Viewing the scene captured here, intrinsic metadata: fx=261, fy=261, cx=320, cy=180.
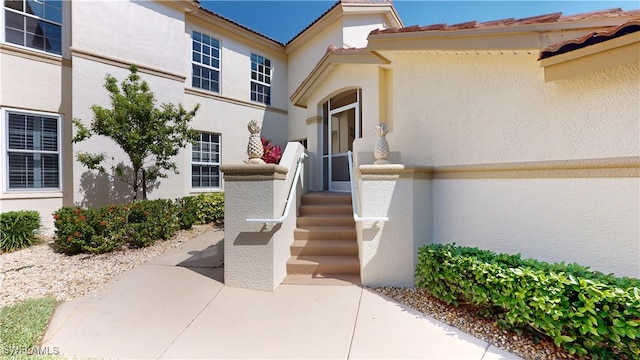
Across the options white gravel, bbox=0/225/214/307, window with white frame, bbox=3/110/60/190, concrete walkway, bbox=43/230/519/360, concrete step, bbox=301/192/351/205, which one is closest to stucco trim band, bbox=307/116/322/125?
concrete step, bbox=301/192/351/205

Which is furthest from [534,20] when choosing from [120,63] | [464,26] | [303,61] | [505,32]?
[120,63]

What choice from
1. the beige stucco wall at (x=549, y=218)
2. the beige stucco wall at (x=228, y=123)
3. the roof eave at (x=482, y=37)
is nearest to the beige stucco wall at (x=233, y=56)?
the beige stucco wall at (x=228, y=123)

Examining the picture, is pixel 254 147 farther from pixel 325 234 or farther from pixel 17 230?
pixel 17 230

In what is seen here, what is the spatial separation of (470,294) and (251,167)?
3830mm

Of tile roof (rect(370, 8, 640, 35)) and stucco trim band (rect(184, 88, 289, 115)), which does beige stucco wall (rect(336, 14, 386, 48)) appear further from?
tile roof (rect(370, 8, 640, 35))

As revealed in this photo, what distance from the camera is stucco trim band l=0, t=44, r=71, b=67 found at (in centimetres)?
743

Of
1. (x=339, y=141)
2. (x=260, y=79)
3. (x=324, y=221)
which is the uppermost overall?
(x=260, y=79)

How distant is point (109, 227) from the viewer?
629cm

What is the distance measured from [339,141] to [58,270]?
24.7 feet

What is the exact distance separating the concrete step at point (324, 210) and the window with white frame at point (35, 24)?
945cm

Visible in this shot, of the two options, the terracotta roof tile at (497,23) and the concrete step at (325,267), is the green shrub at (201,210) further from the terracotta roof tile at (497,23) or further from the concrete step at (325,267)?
the terracotta roof tile at (497,23)

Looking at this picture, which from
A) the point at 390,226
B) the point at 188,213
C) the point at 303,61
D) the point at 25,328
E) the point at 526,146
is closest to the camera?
the point at 25,328

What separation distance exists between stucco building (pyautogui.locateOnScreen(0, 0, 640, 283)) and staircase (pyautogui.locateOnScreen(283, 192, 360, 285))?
1.77 feet

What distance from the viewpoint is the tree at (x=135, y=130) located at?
741 centimetres
